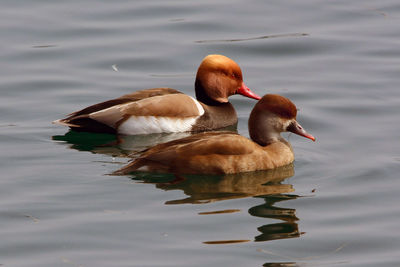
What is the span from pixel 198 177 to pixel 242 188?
19.9 inches

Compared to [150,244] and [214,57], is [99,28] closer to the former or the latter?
[214,57]

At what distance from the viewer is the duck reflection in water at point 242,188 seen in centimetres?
872

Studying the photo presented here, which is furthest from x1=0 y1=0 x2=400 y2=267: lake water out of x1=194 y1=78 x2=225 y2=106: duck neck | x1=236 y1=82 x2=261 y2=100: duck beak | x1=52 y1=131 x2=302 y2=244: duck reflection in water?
x1=194 y1=78 x2=225 y2=106: duck neck

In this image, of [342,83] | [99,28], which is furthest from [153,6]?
[342,83]

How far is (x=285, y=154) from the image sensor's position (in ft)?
33.3

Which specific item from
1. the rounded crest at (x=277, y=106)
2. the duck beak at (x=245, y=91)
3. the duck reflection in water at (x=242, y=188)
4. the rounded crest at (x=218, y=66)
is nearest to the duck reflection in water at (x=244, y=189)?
the duck reflection in water at (x=242, y=188)

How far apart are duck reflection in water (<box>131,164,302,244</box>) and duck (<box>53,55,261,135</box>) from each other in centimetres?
192

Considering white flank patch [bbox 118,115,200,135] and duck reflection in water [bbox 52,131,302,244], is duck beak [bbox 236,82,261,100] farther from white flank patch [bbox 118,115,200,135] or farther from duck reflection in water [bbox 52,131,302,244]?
duck reflection in water [bbox 52,131,302,244]

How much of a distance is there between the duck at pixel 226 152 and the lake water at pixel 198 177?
0.42ft

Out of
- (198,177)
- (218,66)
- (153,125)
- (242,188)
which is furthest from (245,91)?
(242,188)

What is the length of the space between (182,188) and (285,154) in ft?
4.36

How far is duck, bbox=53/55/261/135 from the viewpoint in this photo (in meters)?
11.5

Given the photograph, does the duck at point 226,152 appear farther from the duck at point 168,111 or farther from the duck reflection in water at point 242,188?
the duck at point 168,111

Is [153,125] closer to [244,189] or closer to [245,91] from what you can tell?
[245,91]
